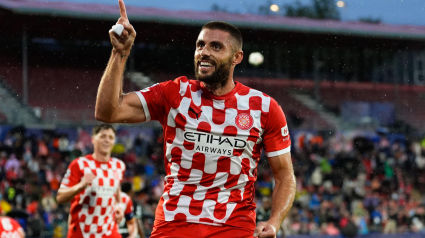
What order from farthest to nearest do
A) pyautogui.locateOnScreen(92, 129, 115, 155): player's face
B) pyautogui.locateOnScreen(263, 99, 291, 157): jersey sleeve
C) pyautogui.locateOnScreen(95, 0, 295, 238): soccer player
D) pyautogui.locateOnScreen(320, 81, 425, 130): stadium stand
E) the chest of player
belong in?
1. pyautogui.locateOnScreen(320, 81, 425, 130): stadium stand
2. pyautogui.locateOnScreen(92, 129, 115, 155): player's face
3. the chest of player
4. pyautogui.locateOnScreen(263, 99, 291, 157): jersey sleeve
5. pyautogui.locateOnScreen(95, 0, 295, 238): soccer player

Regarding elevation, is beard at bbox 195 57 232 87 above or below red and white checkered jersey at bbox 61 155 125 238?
above

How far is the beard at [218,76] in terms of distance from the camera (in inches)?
126

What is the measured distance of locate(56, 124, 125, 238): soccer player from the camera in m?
6.08

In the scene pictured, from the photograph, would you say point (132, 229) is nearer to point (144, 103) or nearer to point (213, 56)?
point (144, 103)

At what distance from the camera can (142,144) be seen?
1758 centimetres

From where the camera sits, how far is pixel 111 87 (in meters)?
2.89

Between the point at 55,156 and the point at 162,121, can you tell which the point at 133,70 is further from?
the point at 162,121

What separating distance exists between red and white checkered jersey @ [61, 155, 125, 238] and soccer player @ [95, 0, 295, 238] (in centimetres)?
309

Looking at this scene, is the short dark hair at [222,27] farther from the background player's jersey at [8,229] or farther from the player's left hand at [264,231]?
the background player's jersey at [8,229]

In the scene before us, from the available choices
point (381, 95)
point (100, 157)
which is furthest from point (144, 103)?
point (381, 95)

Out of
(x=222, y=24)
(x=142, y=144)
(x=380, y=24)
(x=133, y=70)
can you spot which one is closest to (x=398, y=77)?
(x=380, y=24)

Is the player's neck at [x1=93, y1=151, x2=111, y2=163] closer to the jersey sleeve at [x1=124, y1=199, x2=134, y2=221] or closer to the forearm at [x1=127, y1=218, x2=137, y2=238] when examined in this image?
the jersey sleeve at [x1=124, y1=199, x2=134, y2=221]

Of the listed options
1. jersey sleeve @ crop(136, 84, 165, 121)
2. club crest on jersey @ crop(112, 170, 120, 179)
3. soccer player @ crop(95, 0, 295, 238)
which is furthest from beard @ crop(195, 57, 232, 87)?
club crest on jersey @ crop(112, 170, 120, 179)

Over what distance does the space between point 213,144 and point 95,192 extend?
3389mm
